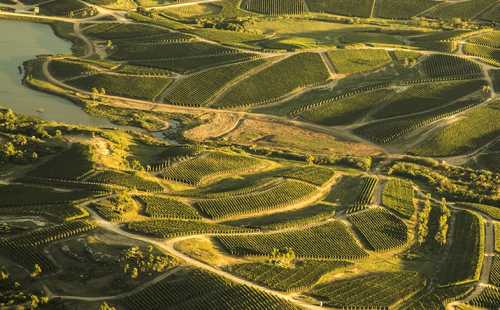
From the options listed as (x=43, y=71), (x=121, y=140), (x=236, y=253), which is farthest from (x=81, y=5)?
(x=236, y=253)

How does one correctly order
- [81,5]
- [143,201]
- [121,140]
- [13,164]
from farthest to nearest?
[81,5] < [121,140] < [13,164] < [143,201]

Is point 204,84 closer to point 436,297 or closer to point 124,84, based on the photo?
point 124,84

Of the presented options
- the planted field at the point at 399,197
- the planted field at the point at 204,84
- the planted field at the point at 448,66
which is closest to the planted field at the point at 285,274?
the planted field at the point at 399,197

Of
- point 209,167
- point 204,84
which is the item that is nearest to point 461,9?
point 204,84

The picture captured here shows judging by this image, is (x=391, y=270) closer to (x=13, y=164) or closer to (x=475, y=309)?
(x=475, y=309)

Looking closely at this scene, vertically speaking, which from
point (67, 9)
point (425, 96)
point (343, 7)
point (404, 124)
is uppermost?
point (343, 7)

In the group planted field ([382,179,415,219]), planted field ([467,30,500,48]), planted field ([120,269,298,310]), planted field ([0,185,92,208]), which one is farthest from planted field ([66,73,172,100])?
planted field ([467,30,500,48])
